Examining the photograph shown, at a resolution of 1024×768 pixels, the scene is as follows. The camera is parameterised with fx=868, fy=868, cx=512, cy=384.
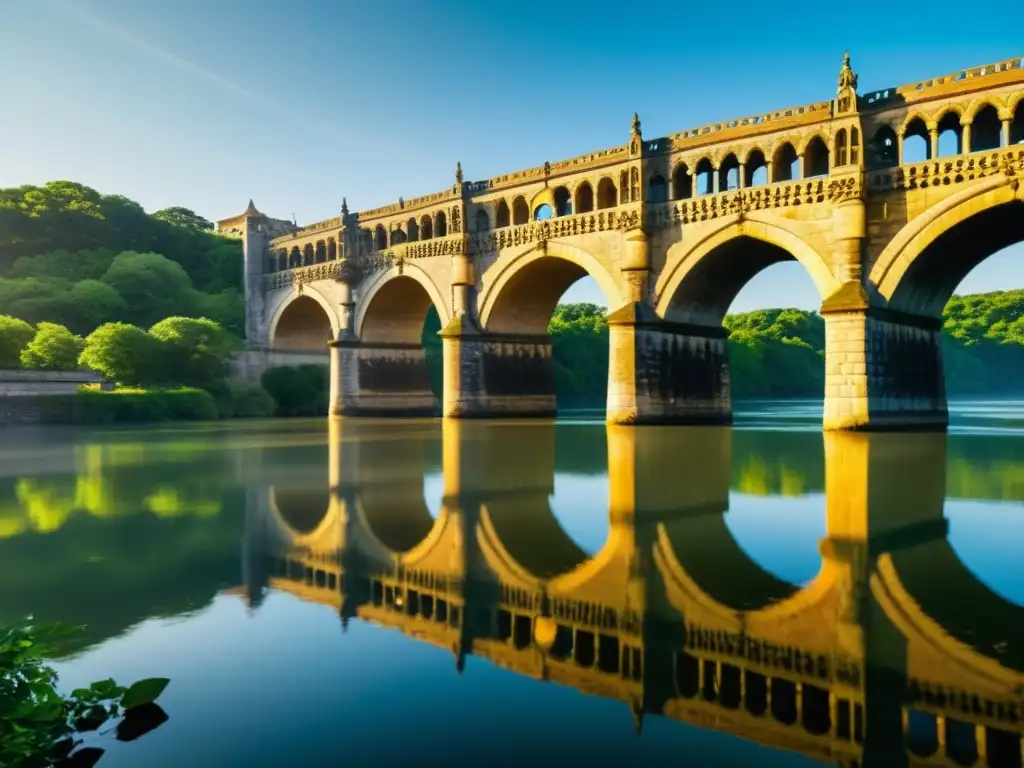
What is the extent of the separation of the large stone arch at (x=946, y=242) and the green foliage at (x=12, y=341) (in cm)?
4063

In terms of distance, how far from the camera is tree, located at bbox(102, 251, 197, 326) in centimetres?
5912

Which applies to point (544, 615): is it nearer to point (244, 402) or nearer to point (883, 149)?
point (883, 149)

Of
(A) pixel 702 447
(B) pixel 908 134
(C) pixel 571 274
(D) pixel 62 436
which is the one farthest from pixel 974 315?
(D) pixel 62 436

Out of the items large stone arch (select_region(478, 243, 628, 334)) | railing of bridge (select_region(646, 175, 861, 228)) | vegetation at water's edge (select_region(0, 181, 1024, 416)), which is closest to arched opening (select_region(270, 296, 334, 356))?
vegetation at water's edge (select_region(0, 181, 1024, 416))

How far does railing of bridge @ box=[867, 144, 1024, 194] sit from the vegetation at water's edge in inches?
1387

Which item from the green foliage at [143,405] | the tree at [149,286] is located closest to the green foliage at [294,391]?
the tree at [149,286]

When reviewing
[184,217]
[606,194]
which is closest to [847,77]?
[606,194]

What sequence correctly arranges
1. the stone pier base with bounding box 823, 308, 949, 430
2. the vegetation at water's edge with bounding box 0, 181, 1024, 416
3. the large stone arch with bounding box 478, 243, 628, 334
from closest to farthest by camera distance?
the stone pier base with bounding box 823, 308, 949, 430 → the large stone arch with bounding box 478, 243, 628, 334 → the vegetation at water's edge with bounding box 0, 181, 1024, 416

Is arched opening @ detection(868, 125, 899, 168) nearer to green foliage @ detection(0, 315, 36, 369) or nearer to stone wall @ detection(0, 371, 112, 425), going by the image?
stone wall @ detection(0, 371, 112, 425)

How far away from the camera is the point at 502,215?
42875 mm

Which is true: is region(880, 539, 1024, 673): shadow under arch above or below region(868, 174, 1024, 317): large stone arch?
below

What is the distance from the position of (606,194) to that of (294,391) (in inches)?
1143

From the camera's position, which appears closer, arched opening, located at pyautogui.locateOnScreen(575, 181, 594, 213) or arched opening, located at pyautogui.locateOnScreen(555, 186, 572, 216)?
arched opening, located at pyautogui.locateOnScreen(575, 181, 594, 213)

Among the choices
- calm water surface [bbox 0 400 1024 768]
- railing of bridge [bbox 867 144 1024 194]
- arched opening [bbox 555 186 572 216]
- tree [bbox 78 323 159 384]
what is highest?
arched opening [bbox 555 186 572 216]
